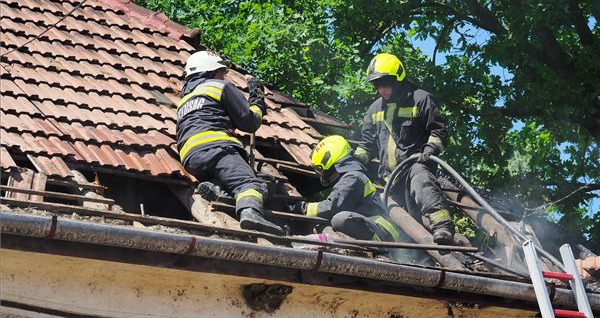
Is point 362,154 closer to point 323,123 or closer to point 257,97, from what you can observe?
point 323,123

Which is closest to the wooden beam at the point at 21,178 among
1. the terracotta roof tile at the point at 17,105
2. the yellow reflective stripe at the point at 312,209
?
the terracotta roof tile at the point at 17,105

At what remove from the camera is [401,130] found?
30.7 feet

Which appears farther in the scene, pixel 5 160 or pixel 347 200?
pixel 347 200

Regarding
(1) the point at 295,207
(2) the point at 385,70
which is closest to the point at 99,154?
(1) the point at 295,207

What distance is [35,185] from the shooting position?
7.17m

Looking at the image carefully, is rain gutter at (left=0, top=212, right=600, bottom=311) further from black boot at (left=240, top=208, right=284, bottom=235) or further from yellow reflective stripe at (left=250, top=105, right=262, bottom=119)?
yellow reflective stripe at (left=250, top=105, right=262, bottom=119)

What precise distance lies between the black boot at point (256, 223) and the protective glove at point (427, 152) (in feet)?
6.35

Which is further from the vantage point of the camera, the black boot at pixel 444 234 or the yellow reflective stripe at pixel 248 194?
the black boot at pixel 444 234

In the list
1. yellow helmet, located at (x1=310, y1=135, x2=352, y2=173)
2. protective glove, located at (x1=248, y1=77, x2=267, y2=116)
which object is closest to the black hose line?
yellow helmet, located at (x1=310, y1=135, x2=352, y2=173)

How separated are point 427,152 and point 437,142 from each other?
0.51 feet

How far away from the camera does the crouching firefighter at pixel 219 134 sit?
7.76m

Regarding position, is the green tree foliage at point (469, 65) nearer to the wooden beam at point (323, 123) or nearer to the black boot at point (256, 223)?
the wooden beam at point (323, 123)

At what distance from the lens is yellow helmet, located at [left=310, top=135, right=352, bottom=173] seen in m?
8.69

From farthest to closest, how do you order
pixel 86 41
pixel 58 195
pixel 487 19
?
1. pixel 487 19
2. pixel 86 41
3. pixel 58 195
